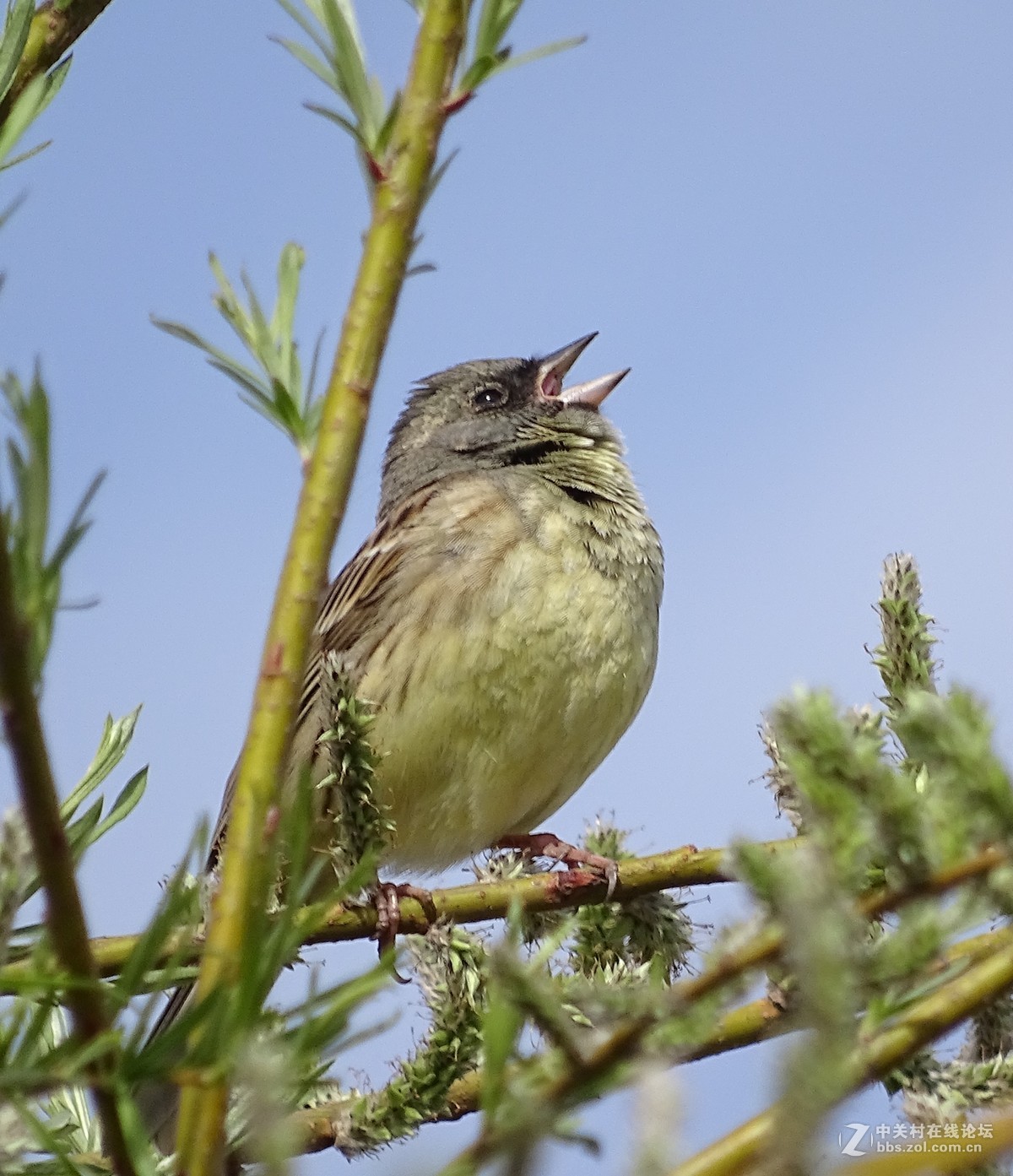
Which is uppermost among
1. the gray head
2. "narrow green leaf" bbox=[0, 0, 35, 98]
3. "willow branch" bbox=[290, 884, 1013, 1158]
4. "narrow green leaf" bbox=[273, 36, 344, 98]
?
the gray head

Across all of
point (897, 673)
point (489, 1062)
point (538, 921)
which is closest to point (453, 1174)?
point (489, 1062)

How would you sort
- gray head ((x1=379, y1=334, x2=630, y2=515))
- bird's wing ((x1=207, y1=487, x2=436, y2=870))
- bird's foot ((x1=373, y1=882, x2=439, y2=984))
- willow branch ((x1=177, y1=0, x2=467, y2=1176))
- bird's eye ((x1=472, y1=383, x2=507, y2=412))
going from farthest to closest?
bird's eye ((x1=472, y1=383, x2=507, y2=412))
gray head ((x1=379, y1=334, x2=630, y2=515))
bird's wing ((x1=207, y1=487, x2=436, y2=870))
bird's foot ((x1=373, y1=882, x2=439, y2=984))
willow branch ((x1=177, y1=0, x2=467, y2=1176))

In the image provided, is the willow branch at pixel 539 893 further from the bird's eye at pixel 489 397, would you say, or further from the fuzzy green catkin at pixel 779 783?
the bird's eye at pixel 489 397

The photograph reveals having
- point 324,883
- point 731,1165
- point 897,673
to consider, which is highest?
point 324,883

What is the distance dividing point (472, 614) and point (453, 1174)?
3600 mm

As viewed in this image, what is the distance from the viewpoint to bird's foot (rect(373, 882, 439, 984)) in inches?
101

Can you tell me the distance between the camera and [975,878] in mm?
741

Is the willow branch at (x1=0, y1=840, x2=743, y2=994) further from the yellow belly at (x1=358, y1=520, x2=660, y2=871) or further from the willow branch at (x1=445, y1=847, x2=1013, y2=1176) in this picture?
the willow branch at (x1=445, y1=847, x2=1013, y2=1176)

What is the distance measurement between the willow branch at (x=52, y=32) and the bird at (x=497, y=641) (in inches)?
84.4

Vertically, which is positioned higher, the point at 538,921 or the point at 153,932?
the point at 538,921

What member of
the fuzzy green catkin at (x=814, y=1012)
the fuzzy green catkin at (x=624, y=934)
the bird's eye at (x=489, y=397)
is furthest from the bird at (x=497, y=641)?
the fuzzy green catkin at (x=814, y=1012)

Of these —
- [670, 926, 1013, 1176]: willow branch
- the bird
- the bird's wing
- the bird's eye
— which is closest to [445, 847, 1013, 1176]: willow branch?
[670, 926, 1013, 1176]: willow branch

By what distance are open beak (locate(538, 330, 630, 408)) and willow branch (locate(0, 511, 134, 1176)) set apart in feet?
16.3

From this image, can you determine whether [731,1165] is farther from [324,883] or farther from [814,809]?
[324,883]
